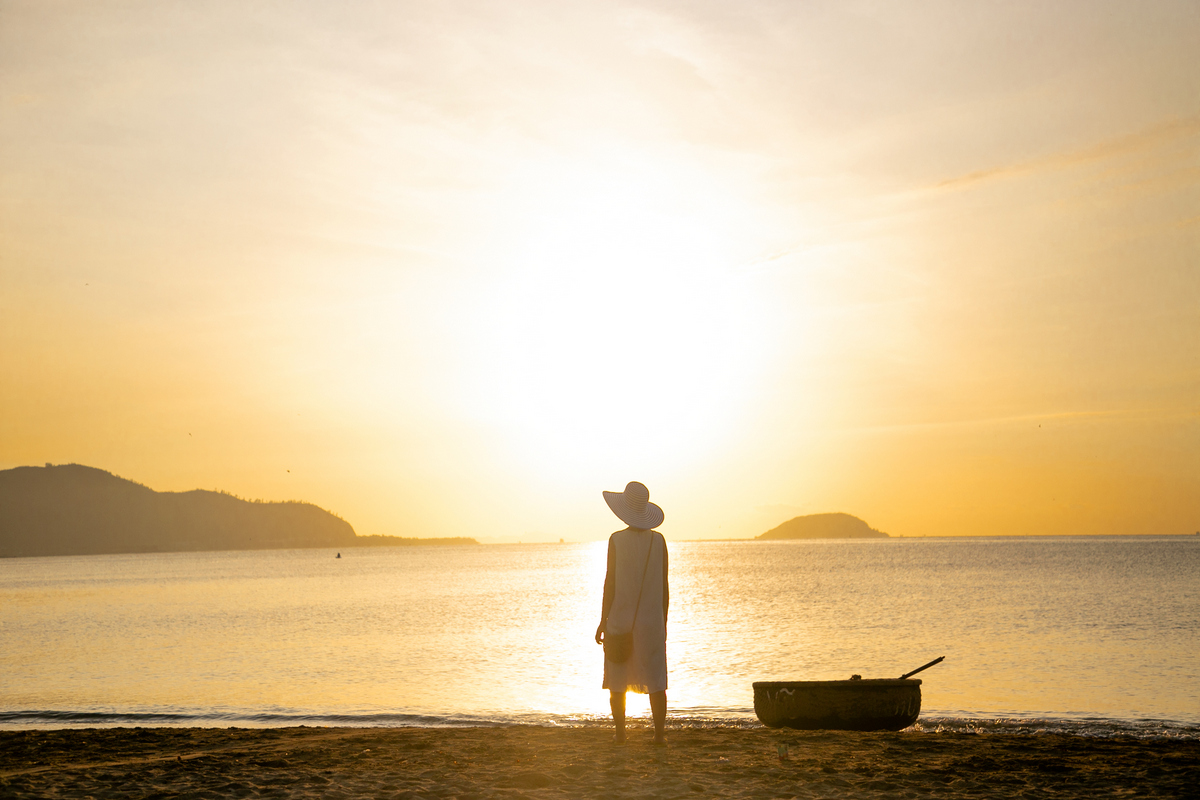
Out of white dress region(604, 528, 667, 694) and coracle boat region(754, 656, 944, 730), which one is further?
coracle boat region(754, 656, 944, 730)

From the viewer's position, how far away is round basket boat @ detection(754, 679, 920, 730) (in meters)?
13.2

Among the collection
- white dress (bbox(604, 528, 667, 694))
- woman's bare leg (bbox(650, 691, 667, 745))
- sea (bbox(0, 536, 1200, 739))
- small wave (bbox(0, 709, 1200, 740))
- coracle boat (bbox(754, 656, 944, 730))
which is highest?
white dress (bbox(604, 528, 667, 694))

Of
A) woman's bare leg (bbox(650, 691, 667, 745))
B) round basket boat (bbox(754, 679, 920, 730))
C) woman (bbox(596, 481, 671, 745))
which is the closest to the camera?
woman (bbox(596, 481, 671, 745))

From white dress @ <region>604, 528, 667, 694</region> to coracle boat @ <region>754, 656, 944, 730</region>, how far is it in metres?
4.68

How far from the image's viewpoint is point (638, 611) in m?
9.45

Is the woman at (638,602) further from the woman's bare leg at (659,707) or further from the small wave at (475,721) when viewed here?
the small wave at (475,721)

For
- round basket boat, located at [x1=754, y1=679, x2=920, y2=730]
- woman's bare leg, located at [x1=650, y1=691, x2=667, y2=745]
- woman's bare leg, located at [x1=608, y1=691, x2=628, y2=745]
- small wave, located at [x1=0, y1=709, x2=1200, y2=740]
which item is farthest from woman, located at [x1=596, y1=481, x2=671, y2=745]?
small wave, located at [x1=0, y1=709, x2=1200, y2=740]

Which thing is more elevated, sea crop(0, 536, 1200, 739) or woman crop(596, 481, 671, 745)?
woman crop(596, 481, 671, 745)

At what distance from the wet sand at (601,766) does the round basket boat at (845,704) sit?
0.32m

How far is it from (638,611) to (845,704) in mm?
5436

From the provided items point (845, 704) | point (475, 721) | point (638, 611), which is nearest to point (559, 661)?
point (475, 721)

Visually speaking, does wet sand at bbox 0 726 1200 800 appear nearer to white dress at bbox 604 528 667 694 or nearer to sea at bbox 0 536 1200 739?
white dress at bbox 604 528 667 694

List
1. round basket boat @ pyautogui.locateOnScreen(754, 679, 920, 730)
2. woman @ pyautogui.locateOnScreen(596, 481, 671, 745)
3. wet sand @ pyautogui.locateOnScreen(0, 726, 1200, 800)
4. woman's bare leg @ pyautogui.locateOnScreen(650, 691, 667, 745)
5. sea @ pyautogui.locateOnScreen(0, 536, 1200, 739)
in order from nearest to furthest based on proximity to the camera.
Answer: wet sand @ pyautogui.locateOnScreen(0, 726, 1200, 800), woman @ pyautogui.locateOnScreen(596, 481, 671, 745), woman's bare leg @ pyautogui.locateOnScreen(650, 691, 667, 745), round basket boat @ pyautogui.locateOnScreen(754, 679, 920, 730), sea @ pyautogui.locateOnScreen(0, 536, 1200, 739)

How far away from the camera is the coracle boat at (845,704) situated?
13.2 meters
